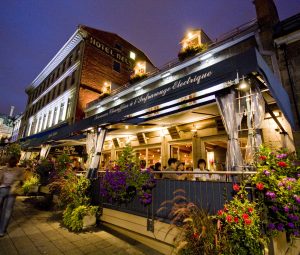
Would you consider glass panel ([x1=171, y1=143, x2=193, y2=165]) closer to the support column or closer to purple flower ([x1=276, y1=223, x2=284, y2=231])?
the support column

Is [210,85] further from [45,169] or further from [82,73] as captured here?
[82,73]

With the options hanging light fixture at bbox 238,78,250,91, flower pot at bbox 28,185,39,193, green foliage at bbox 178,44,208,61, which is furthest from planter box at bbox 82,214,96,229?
green foliage at bbox 178,44,208,61

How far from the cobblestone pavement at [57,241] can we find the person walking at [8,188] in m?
0.56

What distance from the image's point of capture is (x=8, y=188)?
217 inches

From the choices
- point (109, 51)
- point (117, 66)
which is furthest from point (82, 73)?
point (117, 66)

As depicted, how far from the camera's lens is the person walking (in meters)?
5.26

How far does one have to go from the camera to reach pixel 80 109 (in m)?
18.1

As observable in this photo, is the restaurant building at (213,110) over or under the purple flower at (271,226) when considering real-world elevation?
over

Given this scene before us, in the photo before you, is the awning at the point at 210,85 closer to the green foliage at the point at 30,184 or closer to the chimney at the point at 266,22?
the chimney at the point at 266,22

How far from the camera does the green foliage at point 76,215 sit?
580 centimetres

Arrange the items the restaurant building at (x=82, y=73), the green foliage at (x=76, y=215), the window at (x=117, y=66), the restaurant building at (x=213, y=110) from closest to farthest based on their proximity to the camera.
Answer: the restaurant building at (x=213, y=110), the green foliage at (x=76, y=215), the restaurant building at (x=82, y=73), the window at (x=117, y=66)

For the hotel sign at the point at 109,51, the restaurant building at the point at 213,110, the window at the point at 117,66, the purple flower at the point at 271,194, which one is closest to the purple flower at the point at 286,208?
the purple flower at the point at 271,194

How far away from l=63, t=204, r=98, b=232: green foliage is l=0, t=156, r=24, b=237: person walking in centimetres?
167

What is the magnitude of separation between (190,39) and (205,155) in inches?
261
